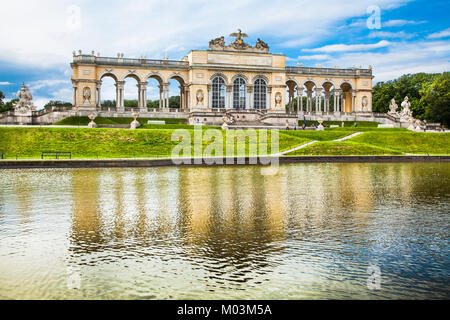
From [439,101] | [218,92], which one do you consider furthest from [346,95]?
[218,92]

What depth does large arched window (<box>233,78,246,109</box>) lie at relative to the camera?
80.2 meters

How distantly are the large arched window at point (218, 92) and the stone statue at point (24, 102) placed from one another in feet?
101

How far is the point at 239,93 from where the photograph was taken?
8056 centimetres

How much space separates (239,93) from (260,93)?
4.04 metres

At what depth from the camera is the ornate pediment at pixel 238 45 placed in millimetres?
78125

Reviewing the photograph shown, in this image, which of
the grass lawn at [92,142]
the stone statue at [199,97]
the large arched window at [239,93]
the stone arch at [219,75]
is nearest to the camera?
the grass lawn at [92,142]

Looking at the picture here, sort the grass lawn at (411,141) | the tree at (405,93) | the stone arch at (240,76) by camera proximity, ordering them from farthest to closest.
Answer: the tree at (405,93) → the stone arch at (240,76) → the grass lawn at (411,141)

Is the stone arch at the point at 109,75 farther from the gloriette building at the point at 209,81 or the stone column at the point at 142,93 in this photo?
the stone column at the point at 142,93

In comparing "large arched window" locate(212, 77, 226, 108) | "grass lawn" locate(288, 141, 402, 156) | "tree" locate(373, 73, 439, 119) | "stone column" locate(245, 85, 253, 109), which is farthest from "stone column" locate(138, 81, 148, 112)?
"tree" locate(373, 73, 439, 119)

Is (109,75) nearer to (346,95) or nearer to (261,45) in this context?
(261,45)

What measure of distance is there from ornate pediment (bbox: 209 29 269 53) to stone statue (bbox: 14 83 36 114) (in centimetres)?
3201

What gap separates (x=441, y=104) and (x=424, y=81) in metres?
28.3

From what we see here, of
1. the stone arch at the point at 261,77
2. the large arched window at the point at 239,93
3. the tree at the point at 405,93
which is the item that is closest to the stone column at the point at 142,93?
the large arched window at the point at 239,93
